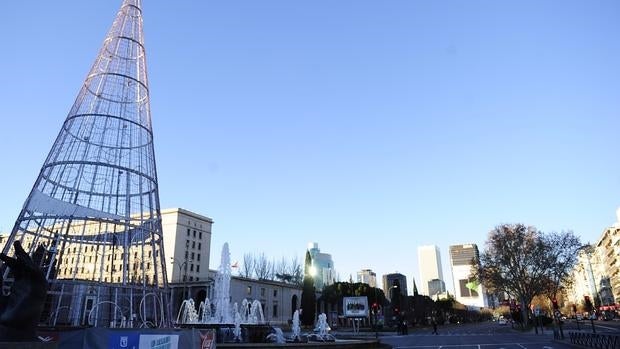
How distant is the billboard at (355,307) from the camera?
48906 millimetres

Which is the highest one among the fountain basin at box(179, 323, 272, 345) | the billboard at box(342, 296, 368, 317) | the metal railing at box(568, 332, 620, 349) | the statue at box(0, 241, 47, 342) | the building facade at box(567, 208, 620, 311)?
the building facade at box(567, 208, 620, 311)

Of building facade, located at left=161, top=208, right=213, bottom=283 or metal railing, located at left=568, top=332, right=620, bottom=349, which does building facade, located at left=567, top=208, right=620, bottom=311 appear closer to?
metal railing, located at left=568, top=332, right=620, bottom=349

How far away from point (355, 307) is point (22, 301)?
45.0 meters

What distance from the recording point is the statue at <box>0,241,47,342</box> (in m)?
7.72

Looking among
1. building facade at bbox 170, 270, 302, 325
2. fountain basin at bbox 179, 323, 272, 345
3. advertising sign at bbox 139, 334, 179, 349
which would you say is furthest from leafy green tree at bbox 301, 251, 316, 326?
advertising sign at bbox 139, 334, 179, 349

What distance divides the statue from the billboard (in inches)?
1718

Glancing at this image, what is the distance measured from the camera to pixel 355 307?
49812mm

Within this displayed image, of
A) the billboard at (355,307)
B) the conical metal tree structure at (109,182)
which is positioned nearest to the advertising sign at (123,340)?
the conical metal tree structure at (109,182)

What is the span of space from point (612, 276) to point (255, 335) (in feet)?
363

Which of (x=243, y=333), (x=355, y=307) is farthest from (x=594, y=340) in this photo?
(x=355, y=307)

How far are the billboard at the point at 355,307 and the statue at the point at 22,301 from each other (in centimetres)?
4364

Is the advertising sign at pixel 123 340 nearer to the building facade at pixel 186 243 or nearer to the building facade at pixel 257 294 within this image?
the building facade at pixel 257 294

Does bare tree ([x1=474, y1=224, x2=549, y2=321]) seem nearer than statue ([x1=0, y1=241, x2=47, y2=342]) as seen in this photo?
No

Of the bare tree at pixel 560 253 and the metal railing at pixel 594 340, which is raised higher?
the bare tree at pixel 560 253
